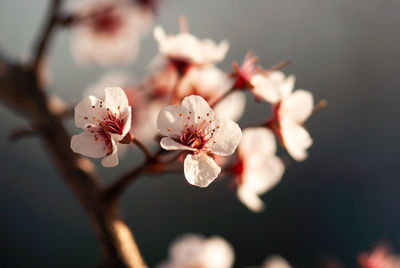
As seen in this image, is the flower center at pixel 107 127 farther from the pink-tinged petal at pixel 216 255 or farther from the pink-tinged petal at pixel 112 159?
the pink-tinged petal at pixel 216 255

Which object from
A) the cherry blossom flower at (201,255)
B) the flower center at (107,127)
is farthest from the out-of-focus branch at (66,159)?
the cherry blossom flower at (201,255)

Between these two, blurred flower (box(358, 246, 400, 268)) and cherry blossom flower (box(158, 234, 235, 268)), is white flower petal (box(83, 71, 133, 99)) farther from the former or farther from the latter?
blurred flower (box(358, 246, 400, 268))

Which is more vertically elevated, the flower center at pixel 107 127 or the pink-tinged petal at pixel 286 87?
the pink-tinged petal at pixel 286 87

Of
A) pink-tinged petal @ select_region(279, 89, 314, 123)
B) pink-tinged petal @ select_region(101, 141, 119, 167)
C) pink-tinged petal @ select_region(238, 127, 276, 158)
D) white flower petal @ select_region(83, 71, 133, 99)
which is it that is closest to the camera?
pink-tinged petal @ select_region(101, 141, 119, 167)

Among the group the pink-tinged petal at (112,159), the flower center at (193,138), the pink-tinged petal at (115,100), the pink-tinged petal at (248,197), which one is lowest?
the pink-tinged petal at (248,197)

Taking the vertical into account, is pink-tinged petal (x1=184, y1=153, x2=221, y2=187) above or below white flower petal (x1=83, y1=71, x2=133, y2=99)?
above

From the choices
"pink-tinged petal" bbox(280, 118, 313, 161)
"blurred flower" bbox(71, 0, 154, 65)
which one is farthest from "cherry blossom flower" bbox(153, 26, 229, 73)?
→ "blurred flower" bbox(71, 0, 154, 65)

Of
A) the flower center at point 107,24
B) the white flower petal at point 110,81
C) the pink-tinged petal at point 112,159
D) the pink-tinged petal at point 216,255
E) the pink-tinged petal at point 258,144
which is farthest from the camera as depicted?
the flower center at point 107,24

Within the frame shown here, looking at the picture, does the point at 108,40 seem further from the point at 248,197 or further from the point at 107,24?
the point at 248,197
